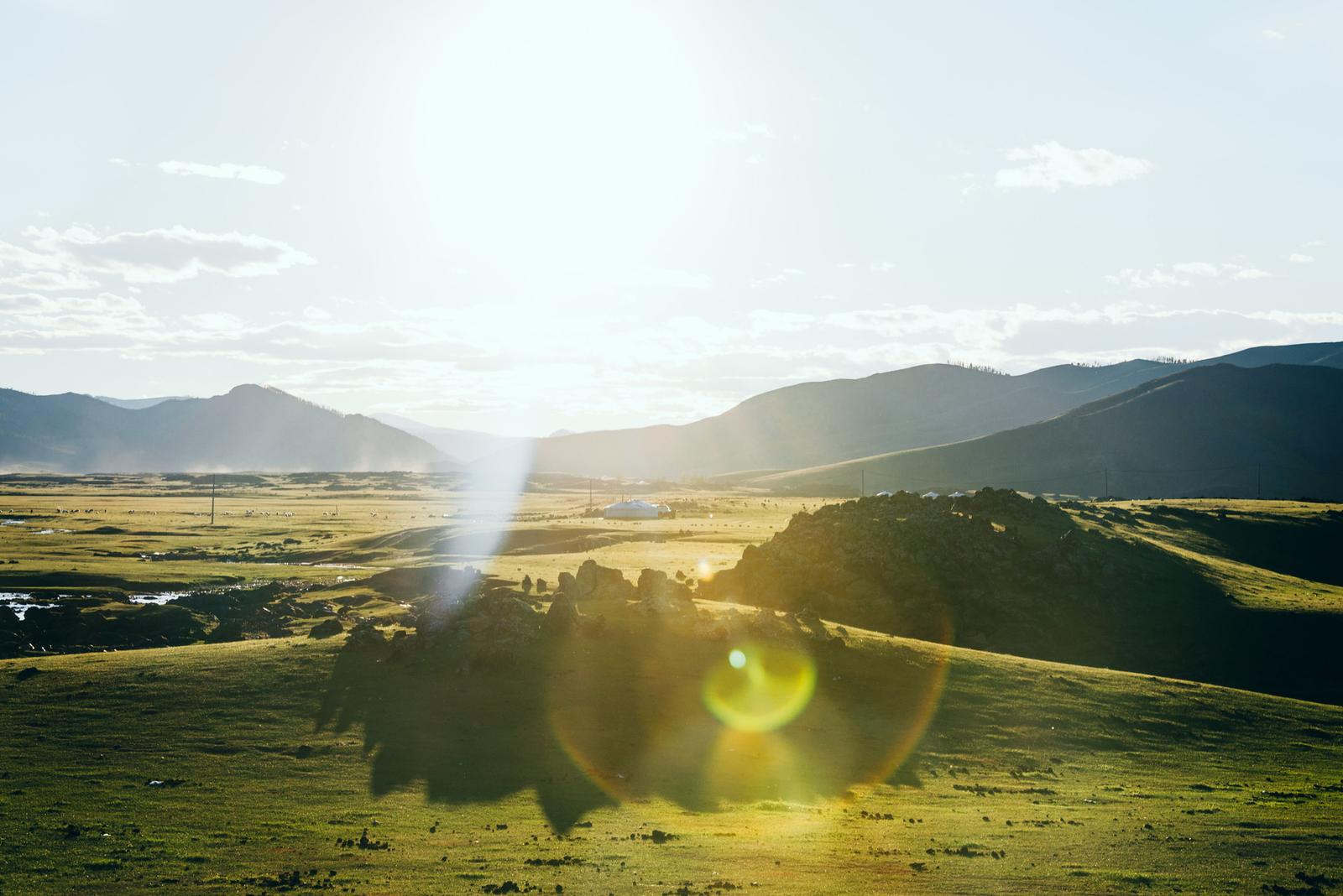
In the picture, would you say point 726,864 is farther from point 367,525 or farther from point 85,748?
point 367,525

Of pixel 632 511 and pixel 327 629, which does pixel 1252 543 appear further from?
pixel 327 629

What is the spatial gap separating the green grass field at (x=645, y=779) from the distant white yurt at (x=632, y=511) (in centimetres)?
9727

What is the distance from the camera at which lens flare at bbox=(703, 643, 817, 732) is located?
44.6 metres

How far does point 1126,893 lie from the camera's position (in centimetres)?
2677

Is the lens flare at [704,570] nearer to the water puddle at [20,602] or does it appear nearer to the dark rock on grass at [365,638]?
the dark rock on grass at [365,638]

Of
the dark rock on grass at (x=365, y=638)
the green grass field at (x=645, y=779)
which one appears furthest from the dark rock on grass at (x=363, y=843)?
the dark rock on grass at (x=365, y=638)

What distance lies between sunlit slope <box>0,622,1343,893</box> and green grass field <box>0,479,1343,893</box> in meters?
0.13

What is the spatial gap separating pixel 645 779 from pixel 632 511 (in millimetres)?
119435

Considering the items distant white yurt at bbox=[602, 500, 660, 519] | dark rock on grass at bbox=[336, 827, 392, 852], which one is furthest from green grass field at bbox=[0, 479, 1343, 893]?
distant white yurt at bbox=[602, 500, 660, 519]

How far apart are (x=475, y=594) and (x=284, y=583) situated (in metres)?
38.9

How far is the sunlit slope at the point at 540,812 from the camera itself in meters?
27.2

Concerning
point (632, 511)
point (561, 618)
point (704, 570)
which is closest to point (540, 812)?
point (561, 618)

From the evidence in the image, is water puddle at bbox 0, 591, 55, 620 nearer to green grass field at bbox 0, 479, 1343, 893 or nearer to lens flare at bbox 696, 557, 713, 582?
green grass field at bbox 0, 479, 1343, 893

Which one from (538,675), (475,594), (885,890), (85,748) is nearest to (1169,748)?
(885,890)
